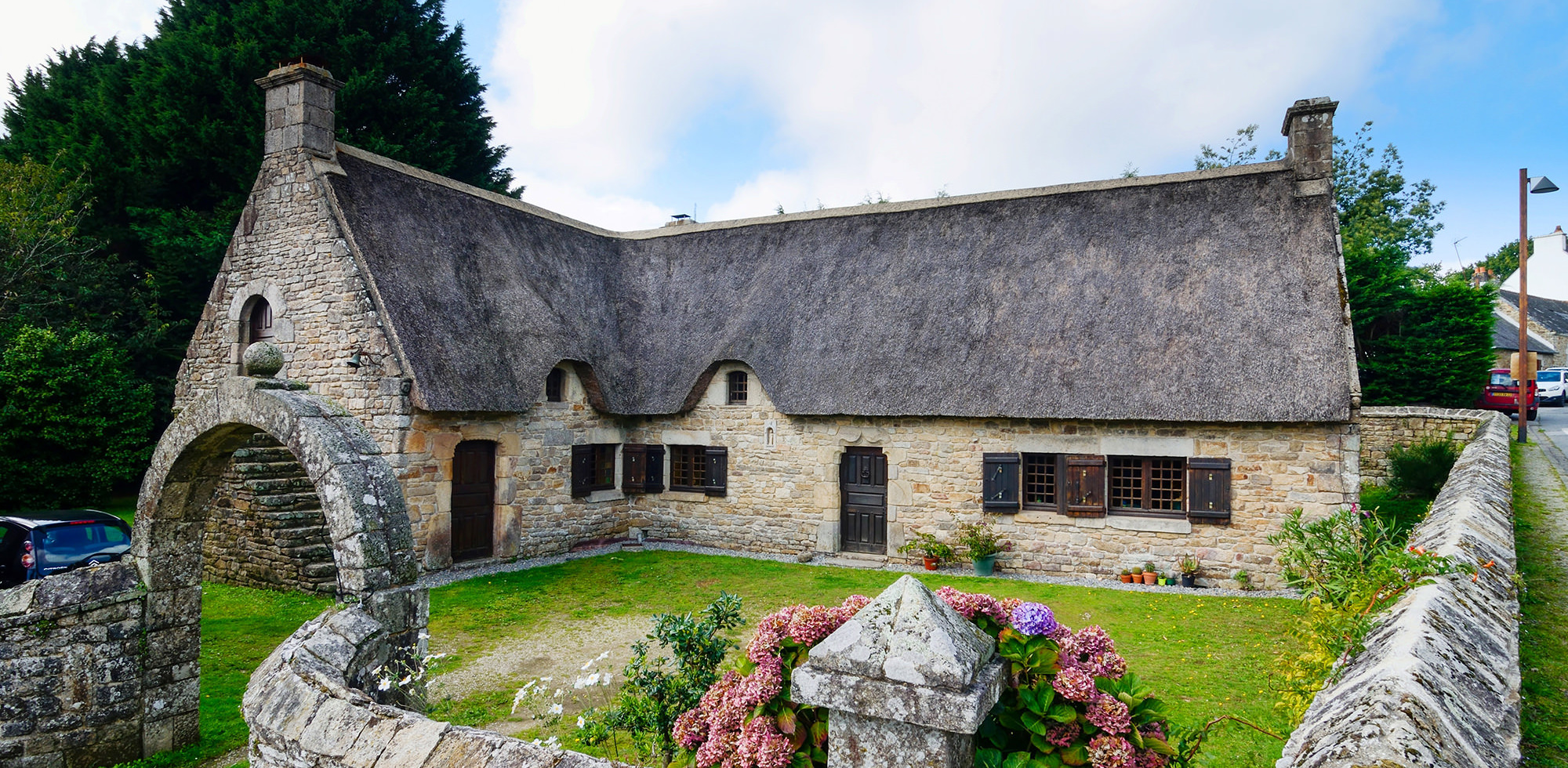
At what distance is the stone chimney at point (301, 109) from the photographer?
11.7m

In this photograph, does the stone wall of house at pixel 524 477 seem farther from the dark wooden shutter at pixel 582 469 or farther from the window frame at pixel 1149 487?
the window frame at pixel 1149 487

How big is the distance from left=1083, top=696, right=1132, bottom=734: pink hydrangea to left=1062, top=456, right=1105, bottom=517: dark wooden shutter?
9.45 metres

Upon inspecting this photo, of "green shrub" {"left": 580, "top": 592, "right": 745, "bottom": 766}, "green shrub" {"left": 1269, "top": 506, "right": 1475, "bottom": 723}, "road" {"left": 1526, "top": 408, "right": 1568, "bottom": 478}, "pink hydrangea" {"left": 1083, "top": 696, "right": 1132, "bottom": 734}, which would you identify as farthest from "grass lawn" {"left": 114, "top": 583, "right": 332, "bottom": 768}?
"road" {"left": 1526, "top": 408, "right": 1568, "bottom": 478}

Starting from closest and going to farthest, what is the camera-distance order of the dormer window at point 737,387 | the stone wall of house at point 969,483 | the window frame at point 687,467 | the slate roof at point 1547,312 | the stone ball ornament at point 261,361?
1. the stone ball ornament at point 261,361
2. the stone wall of house at point 969,483
3. the dormer window at point 737,387
4. the window frame at point 687,467
5. the slate roof at point 1547,312

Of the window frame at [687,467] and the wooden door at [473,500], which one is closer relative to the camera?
the wooden door at [473,500]

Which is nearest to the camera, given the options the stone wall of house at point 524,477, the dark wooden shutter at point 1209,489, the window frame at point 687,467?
the dark wooden shutter at point 1209,489

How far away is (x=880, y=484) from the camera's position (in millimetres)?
13078

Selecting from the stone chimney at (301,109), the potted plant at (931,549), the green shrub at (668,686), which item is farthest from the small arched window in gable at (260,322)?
the green shrub at (668,686)

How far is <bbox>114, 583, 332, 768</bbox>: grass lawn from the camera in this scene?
6066 millimetres

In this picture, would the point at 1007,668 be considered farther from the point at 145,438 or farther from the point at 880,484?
the point at 145,438

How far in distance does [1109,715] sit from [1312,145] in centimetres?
1261

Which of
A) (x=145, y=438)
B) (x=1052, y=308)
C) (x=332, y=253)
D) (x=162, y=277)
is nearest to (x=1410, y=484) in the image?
(x=1052, y=308)

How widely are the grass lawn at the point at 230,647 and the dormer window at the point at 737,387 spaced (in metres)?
6.79

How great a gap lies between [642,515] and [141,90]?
56.1 feet
